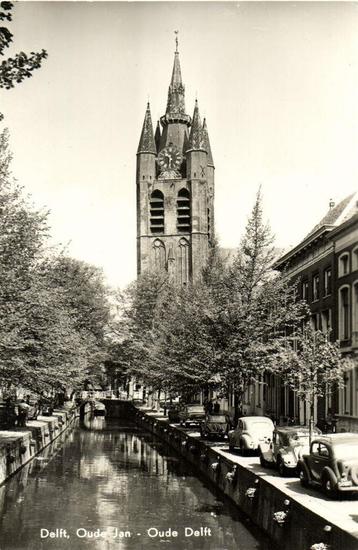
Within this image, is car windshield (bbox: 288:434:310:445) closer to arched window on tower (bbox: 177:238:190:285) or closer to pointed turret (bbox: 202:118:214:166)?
arched window on tower (bbox: 177:238:190:285)

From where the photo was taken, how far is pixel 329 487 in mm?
16016

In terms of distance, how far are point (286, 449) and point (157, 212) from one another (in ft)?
287

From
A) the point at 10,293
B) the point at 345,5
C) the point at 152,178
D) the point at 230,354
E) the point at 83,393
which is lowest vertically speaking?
the point at 83,393

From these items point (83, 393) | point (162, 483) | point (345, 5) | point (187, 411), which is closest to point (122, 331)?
point (83, 393)

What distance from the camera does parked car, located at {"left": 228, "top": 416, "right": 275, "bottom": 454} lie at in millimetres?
25255

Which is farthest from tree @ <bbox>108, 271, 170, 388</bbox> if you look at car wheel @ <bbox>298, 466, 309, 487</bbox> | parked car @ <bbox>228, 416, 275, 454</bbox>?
car wheel @ <bbox>298, 466, 309, 487</bbox>

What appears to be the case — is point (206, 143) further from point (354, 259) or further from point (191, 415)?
point (354, 259)

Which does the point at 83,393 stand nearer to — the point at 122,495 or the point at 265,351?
the point at 265,351

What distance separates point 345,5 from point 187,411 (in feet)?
107

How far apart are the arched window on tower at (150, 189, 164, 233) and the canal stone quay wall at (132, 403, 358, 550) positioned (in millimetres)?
78230

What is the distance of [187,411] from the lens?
43.4 metres

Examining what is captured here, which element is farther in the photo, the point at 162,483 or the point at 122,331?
the point at 122,331

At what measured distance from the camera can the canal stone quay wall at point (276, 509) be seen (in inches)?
479

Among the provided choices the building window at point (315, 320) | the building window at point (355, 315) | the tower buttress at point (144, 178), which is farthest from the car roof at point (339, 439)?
the tower buttress at point (144, 178)
